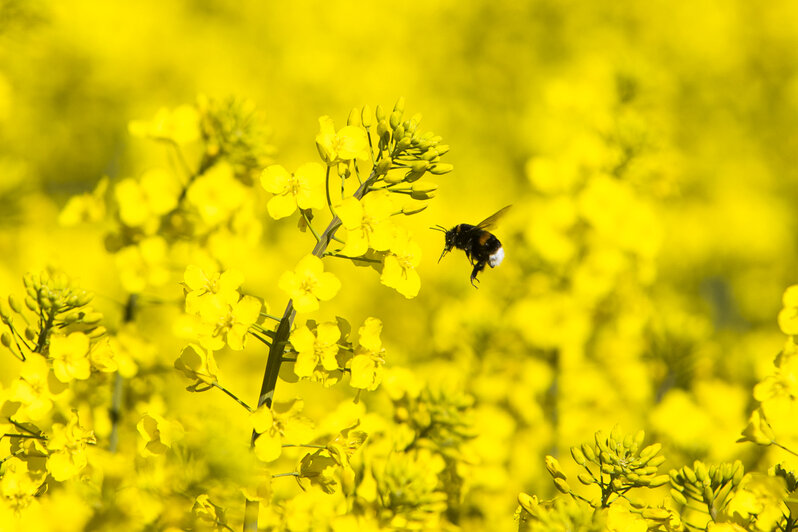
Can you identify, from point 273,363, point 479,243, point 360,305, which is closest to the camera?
point 273,363

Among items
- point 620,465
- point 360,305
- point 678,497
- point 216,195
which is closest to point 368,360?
point 620,465

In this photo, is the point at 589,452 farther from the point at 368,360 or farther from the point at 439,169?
the point at 439,169

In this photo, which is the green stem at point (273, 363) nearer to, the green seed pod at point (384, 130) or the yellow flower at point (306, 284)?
the yellow flower at point (306, 284)

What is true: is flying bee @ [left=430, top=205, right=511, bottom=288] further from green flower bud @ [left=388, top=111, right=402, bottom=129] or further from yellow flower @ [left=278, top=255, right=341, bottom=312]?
yellow flower @ [left=278, top=255, right=341, bottom=312]

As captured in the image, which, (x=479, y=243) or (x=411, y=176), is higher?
(x=479, y=243)

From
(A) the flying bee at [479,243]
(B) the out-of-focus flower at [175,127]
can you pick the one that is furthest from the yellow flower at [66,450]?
(A) the flying bee at [479,243]


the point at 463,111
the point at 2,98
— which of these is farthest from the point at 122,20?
the point at 463,111
